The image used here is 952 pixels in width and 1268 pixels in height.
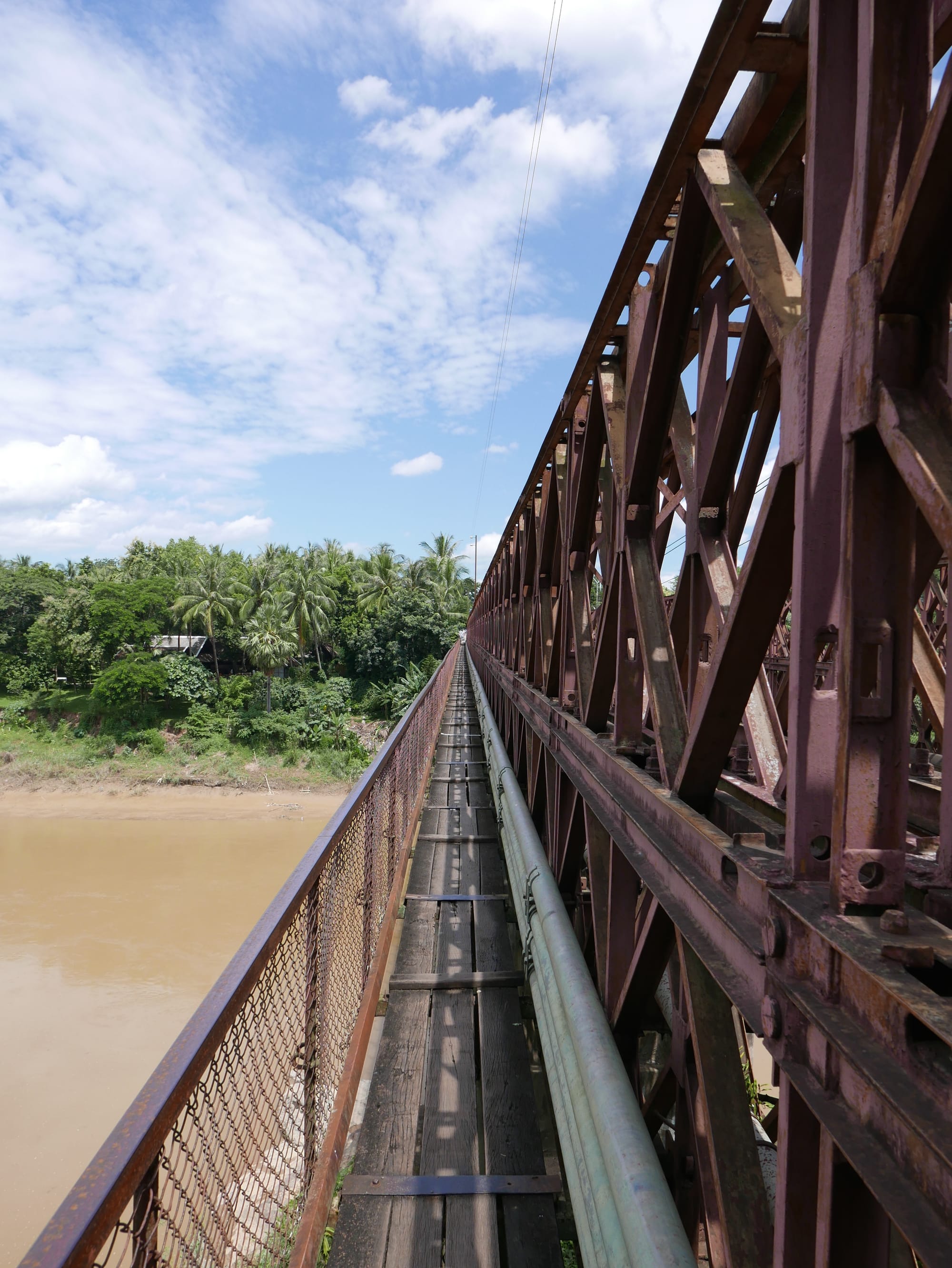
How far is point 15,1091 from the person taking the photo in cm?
1692

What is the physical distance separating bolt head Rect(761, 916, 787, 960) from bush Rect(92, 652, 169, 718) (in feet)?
152

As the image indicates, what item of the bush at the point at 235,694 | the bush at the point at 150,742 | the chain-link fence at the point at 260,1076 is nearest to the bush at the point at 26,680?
the bush at the point at 150,742

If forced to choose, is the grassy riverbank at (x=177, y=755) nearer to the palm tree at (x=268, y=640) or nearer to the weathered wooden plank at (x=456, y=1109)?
the palm tree at (x=268, y=640)

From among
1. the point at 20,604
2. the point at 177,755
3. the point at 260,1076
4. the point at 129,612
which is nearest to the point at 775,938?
the point at 260,1076

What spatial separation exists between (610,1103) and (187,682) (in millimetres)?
45877

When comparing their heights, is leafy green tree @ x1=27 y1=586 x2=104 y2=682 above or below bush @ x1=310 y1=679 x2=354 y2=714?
above

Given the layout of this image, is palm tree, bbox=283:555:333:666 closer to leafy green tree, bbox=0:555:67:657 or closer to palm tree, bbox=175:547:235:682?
palm tree, bbox=175:547:235:682

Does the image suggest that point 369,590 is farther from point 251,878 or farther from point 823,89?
point 823,89

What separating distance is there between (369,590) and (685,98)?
49.8 m

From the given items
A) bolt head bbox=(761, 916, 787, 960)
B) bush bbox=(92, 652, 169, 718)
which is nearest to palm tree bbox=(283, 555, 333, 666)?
bush bbox=(92, 652, 169, 718)

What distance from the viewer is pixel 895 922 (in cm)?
116

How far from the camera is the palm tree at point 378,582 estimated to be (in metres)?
50.1

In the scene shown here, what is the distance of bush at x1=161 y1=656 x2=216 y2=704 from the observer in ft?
145

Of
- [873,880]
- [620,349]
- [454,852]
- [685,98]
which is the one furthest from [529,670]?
[873,880]
